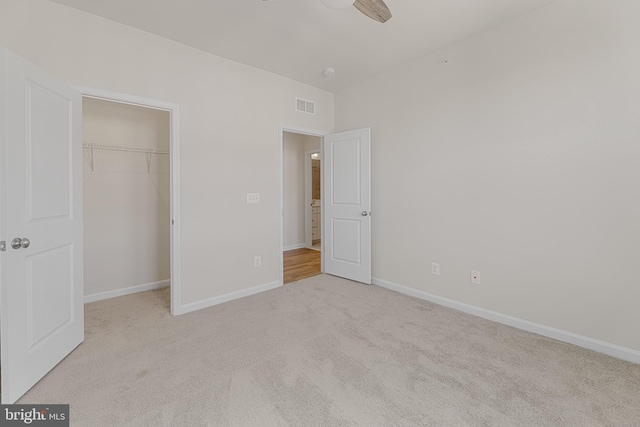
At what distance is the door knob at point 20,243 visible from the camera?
1.58 metres

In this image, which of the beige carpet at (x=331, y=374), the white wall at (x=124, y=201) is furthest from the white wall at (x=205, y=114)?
the white wall at (x=124, y=201)

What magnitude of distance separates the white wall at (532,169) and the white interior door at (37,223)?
310 centimetres

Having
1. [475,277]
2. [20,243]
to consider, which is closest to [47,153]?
→ [20,243]

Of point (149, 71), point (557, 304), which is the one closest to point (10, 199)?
point (149, 71)

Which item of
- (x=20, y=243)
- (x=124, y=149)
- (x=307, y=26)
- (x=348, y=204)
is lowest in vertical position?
(x=20, y=243)

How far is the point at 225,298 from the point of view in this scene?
3.12 m

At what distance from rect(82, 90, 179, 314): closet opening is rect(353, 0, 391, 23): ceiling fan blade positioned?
218 centimetres

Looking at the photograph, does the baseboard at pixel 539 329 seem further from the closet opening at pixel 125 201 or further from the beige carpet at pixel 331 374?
the closet opening at pixel 125 201

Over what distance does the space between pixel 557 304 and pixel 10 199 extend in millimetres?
3822

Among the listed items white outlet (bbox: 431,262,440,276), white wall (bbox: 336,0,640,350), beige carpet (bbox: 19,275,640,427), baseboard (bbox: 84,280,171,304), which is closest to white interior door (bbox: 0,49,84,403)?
beige carpet (bbox: 19,275,640,427)

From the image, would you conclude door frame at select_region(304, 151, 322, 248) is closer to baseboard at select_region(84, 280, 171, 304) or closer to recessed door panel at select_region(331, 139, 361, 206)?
recessed door panel at select_region(331, 139, 361, 206)

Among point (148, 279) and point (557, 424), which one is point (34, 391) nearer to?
point (148, 279)

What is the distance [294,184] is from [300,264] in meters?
2.02

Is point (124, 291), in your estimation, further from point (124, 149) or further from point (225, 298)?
Answer: point (124, 149)
